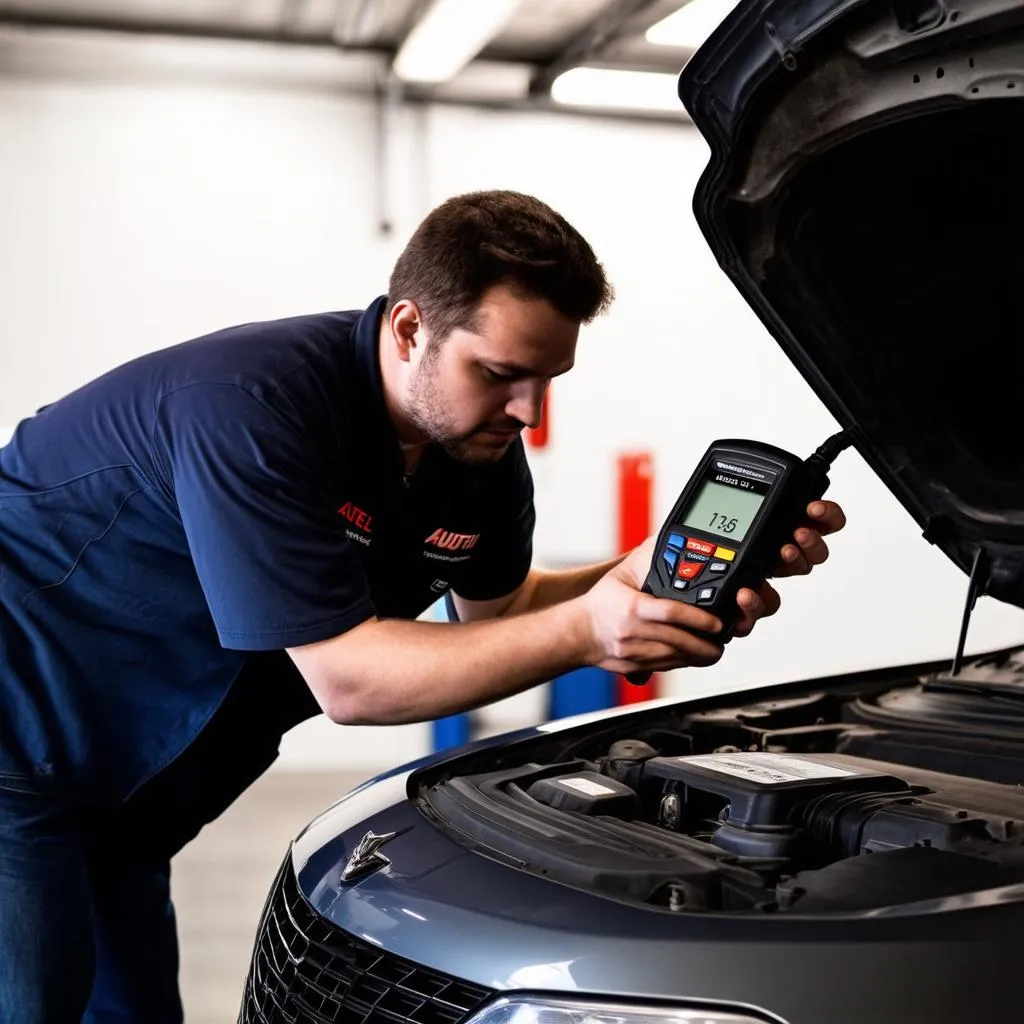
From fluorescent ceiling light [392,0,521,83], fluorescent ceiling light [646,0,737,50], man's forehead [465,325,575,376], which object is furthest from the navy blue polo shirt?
fluorescent ceiling light [646,0,737,50]

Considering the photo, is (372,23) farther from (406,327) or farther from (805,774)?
(805,774)

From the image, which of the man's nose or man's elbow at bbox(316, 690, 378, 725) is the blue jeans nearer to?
man's elbow at bbox(316, 690, 378, 725)

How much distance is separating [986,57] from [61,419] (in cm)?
131

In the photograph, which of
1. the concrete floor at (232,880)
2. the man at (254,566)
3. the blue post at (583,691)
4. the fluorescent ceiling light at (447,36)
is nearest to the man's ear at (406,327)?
the man at (254,566)

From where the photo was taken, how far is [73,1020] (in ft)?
6.08

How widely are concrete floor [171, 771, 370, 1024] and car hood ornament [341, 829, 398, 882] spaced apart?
1.76 m

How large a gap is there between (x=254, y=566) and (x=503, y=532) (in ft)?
2.08

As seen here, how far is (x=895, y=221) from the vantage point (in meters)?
1.68

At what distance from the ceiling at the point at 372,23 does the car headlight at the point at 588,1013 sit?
4.13 metres

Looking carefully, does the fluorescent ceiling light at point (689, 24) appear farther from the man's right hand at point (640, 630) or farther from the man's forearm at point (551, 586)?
the man's right hand at point (640, 630)

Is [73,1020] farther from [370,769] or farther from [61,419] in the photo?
[370,769]

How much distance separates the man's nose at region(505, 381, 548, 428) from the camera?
1790 millimetres

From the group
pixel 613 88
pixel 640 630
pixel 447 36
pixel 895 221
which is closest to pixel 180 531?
pixel 640 630

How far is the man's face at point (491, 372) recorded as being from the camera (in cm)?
173
